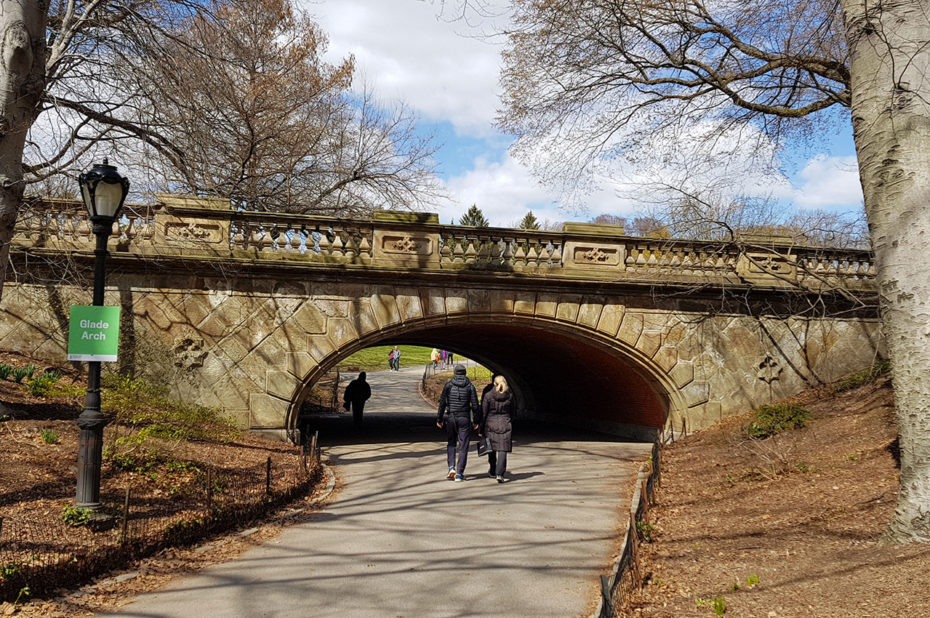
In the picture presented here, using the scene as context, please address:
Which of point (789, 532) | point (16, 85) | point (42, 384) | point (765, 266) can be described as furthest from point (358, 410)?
point (789, 532)

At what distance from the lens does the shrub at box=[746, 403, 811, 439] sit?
12.3 metres

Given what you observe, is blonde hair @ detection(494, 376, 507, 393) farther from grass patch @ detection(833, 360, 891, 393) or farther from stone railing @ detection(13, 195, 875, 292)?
grass patch @ detection(833, 360, 891, 393)

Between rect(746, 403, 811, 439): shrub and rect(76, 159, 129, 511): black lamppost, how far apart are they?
10347mm

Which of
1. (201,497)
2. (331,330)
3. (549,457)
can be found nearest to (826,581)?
(201,497)

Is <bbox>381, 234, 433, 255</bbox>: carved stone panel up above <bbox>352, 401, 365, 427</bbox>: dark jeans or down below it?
above

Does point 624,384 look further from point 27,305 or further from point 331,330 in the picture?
point 27,305

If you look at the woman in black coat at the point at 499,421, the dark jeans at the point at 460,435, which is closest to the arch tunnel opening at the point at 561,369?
the dark jeans at the point at 460,435

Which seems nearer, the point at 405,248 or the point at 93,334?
the point at 93,334

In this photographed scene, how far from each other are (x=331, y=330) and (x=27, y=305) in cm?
535

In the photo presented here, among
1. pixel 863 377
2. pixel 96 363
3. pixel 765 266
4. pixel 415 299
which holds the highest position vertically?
pixel 765 266

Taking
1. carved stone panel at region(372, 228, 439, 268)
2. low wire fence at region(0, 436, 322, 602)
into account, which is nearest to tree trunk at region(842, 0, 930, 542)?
low wire fence at region(0, 436, 322, 602)

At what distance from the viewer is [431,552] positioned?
6.79m

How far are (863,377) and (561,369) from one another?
8000 mm

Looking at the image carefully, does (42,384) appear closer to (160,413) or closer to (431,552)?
(160,413)
